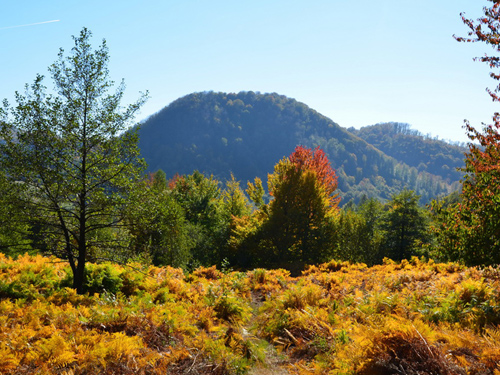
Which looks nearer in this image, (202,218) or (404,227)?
(404,227)

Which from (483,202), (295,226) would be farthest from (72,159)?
(295,226)

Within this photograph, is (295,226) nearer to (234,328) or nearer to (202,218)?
(234,328)

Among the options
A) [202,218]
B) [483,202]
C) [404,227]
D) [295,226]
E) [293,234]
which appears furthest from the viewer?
[202,218]

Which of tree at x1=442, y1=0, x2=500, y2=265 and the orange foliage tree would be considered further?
the orange foliage tree

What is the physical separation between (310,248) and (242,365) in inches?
636

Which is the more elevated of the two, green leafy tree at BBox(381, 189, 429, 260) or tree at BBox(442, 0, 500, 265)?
tree at BBox(442, 0, 500, 265)

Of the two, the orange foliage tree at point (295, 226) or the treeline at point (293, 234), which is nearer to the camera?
the treeline at point (293, 234)

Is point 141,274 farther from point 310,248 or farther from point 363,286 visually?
point 310,248

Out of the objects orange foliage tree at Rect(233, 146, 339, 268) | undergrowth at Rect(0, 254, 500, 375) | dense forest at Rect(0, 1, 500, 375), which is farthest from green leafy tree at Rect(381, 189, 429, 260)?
undergrowth at Rect(0, 254, 500, 375)

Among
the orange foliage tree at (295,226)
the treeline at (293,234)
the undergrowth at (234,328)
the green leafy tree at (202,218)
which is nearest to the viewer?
the undergrowth at (234,328)

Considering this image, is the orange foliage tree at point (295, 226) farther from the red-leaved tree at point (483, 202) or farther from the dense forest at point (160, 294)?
the red-leaved tree at point (483, 202)

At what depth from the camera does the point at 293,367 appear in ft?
19.5

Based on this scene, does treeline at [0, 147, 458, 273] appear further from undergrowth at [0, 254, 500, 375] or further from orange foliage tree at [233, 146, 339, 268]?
undergrowth at [0, 254, 500, 375]

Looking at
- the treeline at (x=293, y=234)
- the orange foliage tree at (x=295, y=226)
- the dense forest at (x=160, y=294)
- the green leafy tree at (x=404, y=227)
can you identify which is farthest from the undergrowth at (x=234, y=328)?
the green leafy tree at (x=404, y=227)
